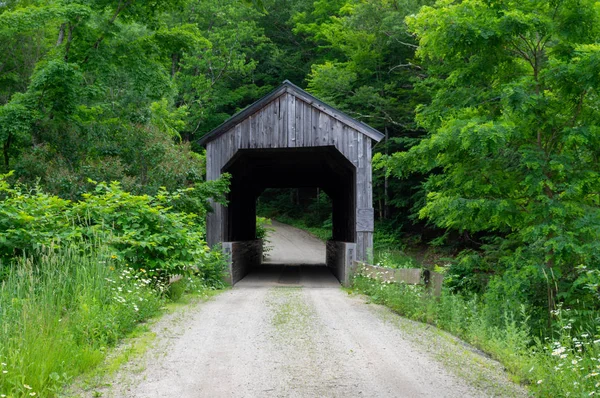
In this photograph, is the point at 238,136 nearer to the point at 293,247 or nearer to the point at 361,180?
Answer: the point at 361,180

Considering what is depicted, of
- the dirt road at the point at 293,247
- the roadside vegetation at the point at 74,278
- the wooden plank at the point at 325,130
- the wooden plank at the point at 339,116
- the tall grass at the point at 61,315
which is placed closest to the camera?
the tall grass at the point at 61,315

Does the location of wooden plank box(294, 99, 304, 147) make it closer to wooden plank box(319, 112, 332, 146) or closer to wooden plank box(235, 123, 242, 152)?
wooden plank box(319, 112, 332, 146)

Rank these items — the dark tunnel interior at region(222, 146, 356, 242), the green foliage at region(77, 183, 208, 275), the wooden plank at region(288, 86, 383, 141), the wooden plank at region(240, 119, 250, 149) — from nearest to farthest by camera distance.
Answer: the green foliage at region(77, 183, 208, 275)
the wooden plank at region(288, 86, 383, 141)
the wooden plank at region(240, 119, 250, 149)
the dark tunnel interior at region(222, 146, 356, 242)

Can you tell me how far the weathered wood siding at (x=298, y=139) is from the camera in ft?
45.8

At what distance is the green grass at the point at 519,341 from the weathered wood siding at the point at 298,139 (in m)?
2.90

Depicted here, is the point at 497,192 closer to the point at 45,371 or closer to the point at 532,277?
the point at 532,277

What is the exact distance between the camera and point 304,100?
14094 mm

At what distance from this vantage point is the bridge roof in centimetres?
1392

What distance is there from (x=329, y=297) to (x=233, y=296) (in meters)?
1.89

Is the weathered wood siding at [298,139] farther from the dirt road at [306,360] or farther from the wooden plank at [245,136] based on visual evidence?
the dirt road at [306,360]

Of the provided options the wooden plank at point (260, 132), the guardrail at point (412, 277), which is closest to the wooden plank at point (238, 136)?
the wooden plank at point (260, 132)

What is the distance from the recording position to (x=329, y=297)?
11195 millimetres

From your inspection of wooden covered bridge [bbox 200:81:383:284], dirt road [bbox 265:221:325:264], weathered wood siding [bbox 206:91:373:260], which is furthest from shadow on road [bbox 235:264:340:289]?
dirt road [bbox 265:221:325:264]

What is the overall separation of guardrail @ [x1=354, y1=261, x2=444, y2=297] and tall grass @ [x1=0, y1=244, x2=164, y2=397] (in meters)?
4.00
